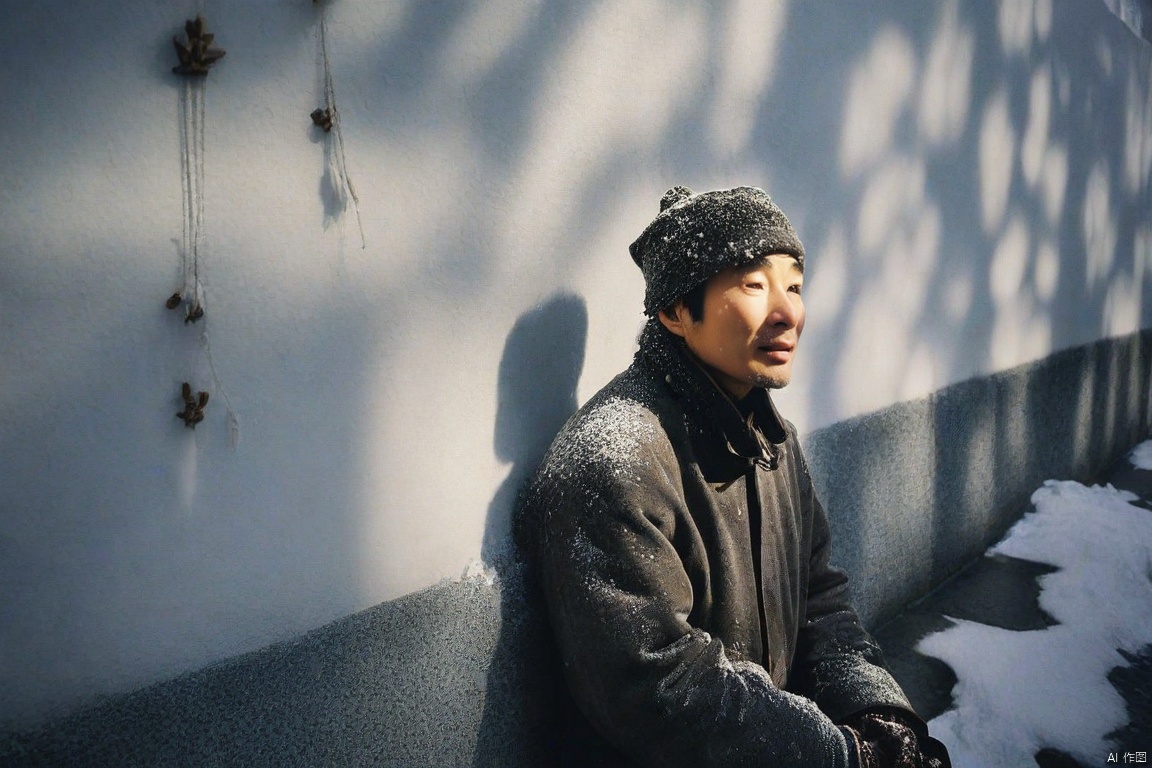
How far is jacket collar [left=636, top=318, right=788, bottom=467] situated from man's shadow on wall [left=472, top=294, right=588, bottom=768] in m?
0.26

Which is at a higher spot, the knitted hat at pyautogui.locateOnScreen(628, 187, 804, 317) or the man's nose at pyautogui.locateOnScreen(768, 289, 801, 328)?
the knitted hat at pyautogui.locateOnScreen(628, 187, 804, 317)

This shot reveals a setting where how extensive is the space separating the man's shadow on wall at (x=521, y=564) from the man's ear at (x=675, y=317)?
26cm

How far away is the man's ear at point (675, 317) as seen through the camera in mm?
1812

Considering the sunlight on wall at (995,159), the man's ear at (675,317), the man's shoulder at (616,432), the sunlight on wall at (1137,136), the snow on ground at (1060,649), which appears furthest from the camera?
the sunlight on wall at (1137,136)

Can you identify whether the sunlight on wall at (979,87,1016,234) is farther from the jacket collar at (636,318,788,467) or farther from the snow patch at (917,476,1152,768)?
the jacket collar at (636,318,788,467)

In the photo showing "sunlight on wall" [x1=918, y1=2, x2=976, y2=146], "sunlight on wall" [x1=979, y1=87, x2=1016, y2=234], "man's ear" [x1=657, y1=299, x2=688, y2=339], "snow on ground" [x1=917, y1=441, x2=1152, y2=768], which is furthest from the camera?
"sunlight on wall" [x1=979, y1=87, x2=1016, y2=234]

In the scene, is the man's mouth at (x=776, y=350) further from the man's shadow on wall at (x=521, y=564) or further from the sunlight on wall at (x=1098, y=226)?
the sunlight on wall at (x=1098, y=226)

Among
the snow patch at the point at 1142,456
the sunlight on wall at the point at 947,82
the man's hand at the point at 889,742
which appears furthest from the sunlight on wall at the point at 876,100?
the snow patch at the point at 1142,456

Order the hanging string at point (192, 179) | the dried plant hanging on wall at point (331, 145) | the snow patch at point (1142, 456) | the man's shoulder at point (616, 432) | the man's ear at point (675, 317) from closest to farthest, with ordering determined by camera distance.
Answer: the hanging string at point (192, 179) → the dried plant hanging on wall at point (331, 145) → the man's shoulder at point (616, 432) → the man's ear at point (675, 317) → the snow patch at point (1142, 456)

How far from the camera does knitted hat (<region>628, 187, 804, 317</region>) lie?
170 cm

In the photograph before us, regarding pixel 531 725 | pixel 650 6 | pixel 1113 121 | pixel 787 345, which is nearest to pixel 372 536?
pixel 531 725

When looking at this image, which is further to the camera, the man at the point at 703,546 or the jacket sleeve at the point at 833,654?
the jacket sleeve at the point at 833,654

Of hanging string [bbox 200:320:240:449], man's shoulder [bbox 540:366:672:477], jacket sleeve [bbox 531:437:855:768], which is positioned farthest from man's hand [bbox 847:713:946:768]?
hanging string [bbox 200:320:240:449]

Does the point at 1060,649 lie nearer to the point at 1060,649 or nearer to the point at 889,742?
the point at 1060,649
